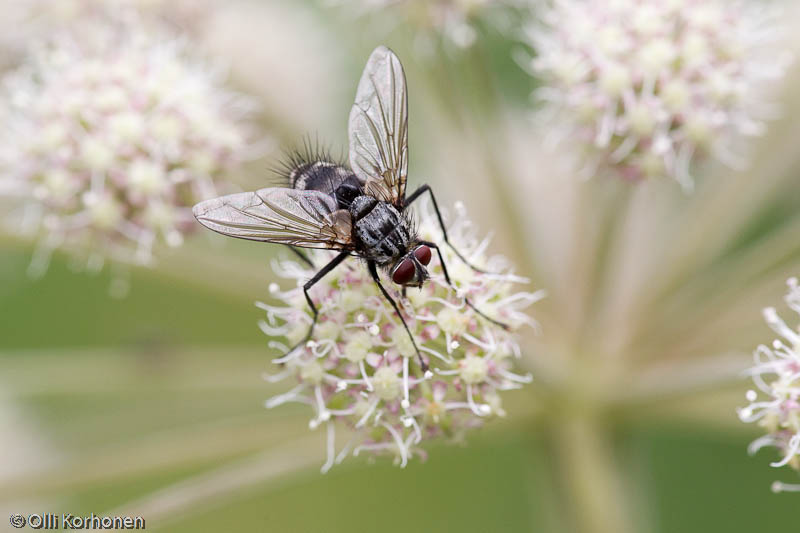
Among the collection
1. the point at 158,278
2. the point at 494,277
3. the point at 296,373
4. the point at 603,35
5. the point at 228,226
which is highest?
the point at 603,35

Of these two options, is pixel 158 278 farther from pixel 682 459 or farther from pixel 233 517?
pixel 682 459

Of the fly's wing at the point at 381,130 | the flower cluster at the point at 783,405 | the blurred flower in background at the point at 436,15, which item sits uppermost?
the blurred flower in background at the point at 436,15

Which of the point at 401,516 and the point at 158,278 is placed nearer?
the point at 158,278

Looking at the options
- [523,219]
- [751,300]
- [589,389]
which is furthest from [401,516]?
[751,300]

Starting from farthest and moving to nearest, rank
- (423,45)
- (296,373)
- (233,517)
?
(233,517), (423,45), (296,373)

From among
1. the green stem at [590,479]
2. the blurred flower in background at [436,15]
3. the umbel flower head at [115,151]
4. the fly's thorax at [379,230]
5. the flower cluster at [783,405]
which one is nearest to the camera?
the flower cluster at [783,405]

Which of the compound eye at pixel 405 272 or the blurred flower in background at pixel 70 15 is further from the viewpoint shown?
the blurred flower in background at pixel 70 15

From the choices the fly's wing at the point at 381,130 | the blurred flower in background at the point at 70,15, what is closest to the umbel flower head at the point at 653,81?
the fly's wing at the point at 381,130

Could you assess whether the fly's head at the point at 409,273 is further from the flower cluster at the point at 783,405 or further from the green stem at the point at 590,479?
the green stem at the point at 590,479
